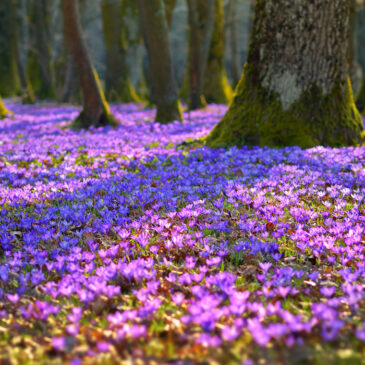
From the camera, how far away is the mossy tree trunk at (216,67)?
69.6ft

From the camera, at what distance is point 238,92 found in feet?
27.9

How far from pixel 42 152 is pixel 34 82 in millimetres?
23851

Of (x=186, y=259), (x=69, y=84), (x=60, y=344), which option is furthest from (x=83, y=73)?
(x=69, y=84)

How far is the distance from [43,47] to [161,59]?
17.0 m

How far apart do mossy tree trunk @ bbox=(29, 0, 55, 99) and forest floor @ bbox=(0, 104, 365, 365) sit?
839 inches

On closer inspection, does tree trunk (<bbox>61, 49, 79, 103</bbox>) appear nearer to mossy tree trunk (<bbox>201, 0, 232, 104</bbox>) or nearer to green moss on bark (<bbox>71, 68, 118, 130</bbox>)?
mossy tree trunk (<bbox>201, 0, 232, 104</bbox>)

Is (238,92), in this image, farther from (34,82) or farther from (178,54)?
(178,54)

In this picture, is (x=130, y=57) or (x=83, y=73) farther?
→ (x=130, y=57)

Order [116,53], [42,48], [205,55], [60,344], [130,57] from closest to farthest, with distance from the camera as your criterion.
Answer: [60,344]
[205,55]
[116,53]
[130,57]
[42,48]

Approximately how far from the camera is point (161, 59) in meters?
12.9

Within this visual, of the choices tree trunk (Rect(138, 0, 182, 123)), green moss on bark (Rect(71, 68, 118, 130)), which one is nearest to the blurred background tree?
tree trunk (Rect(138, 0, 182, 123))

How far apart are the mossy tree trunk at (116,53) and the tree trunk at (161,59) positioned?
10314 mm

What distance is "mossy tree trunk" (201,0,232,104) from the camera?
2120 centimetres

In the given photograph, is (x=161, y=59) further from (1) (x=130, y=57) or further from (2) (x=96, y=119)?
(1) (x=130, y=57)
